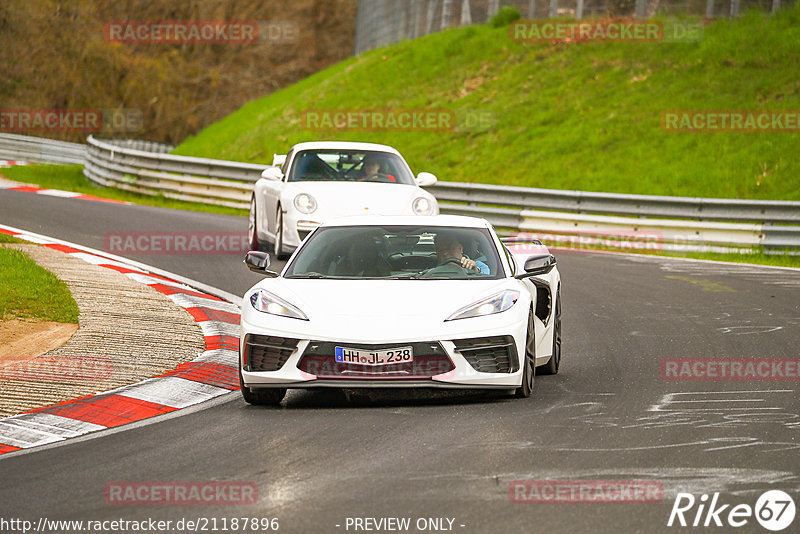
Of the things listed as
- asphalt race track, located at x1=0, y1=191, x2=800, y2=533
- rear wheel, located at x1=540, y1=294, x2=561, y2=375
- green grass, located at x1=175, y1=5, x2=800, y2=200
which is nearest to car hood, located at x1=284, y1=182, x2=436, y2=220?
asphalt race track, located at x1=0, y1=191, x2=800, y2=533

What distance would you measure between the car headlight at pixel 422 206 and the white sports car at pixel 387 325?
6.10m

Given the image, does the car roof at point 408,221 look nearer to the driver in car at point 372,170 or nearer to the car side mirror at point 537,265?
the car side mirror at point 537,265

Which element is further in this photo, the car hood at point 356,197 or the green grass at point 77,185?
the green grass at point 77,185

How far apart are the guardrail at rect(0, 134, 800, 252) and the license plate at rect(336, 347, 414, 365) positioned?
13225 mm

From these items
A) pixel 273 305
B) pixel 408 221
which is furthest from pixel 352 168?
pixel 273 305

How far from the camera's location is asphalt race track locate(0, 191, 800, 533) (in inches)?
214

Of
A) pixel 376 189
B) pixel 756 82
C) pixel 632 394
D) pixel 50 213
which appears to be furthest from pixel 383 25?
pixel 632 394

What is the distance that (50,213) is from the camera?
20.7 m

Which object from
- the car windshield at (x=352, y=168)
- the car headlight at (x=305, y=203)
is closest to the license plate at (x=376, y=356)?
the car headlight at (x=305, y=203)

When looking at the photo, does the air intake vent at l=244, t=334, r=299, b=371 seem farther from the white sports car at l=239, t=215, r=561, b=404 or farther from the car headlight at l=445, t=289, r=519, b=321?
the car headlight at l=445, t=289, r=519, b=321

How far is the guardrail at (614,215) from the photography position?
1973 cm

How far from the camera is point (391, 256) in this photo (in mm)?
9148

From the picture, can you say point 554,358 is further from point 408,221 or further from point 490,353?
point 490,353

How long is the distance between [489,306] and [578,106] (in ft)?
77.3
